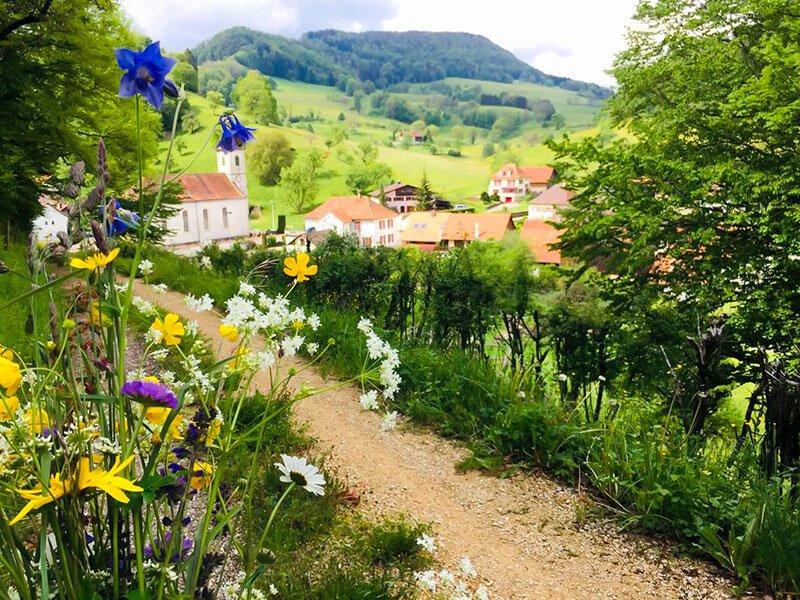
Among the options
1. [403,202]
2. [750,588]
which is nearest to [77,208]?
[750,588]

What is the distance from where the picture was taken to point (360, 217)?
205 feet

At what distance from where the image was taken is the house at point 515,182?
3666 inches

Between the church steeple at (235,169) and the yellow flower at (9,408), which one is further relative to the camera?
the church steeple at (235,169)

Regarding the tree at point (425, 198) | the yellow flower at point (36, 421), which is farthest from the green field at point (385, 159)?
the yellow flower at point (36, 421)

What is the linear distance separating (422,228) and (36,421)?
57.8 metres

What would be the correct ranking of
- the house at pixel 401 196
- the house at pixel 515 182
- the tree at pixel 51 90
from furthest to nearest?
the house at pixel 515 182 < the house at pixel 401 196 < the tree at pixel 51 90

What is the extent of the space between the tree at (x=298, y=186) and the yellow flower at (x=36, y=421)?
7485cm

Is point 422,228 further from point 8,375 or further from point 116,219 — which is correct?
point 8,375

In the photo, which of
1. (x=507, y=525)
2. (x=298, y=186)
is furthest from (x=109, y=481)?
(x=298, y=186)

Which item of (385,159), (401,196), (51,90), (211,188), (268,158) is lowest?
(401,196)

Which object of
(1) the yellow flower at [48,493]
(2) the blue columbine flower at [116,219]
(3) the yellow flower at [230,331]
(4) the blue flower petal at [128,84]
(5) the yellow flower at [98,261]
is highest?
(4) the blue flower petal at [128,84]

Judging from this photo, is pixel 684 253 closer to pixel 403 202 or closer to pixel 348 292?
pixel 348 292

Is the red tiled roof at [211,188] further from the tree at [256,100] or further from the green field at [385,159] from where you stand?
the tree at [256,100]

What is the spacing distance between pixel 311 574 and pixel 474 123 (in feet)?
637
